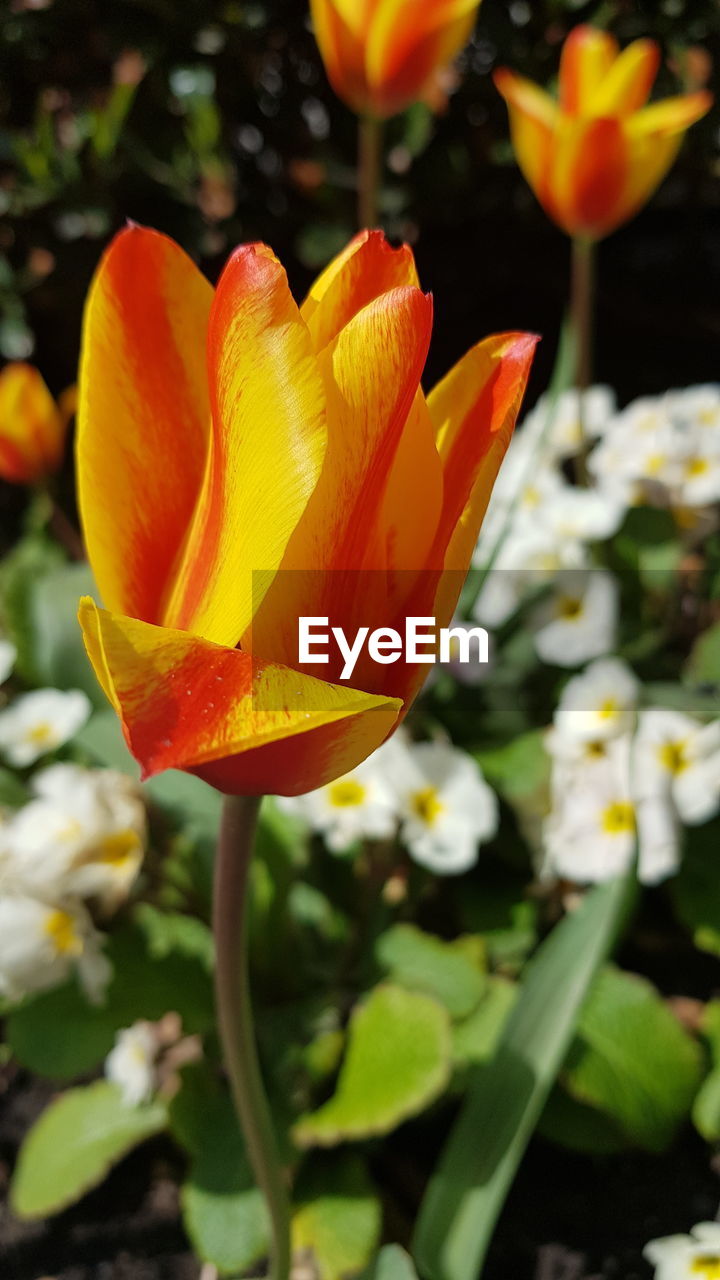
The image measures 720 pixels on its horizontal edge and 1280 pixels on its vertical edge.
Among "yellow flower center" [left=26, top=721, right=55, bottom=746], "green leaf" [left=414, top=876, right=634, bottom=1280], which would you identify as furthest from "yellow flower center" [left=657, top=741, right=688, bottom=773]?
"yellow flower center" [left=26, top=721, right=55, bottom=746]

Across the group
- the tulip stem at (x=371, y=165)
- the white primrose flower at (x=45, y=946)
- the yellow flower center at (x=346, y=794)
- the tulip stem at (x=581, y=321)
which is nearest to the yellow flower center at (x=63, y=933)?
the white primrose flower at (x=45, y=946)

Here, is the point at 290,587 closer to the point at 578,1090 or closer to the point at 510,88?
the point at 578,1090

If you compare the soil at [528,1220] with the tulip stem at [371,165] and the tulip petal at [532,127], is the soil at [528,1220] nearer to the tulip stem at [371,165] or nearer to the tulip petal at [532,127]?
the tulip petal at [532,127]

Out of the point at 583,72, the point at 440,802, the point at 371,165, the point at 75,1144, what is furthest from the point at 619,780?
the point at 371,165

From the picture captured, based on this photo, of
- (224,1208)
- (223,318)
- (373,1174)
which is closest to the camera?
(223,318)

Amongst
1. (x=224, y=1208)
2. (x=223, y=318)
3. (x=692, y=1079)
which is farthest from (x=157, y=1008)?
(x=223, y=318)

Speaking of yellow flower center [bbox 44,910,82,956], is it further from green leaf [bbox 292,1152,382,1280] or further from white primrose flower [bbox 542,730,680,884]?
white primrose flower [bbox 542,730,680,884]

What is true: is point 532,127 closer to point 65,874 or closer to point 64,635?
point 64,635

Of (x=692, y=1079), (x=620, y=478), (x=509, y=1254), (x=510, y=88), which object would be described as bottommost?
(x=509, y=1254)
